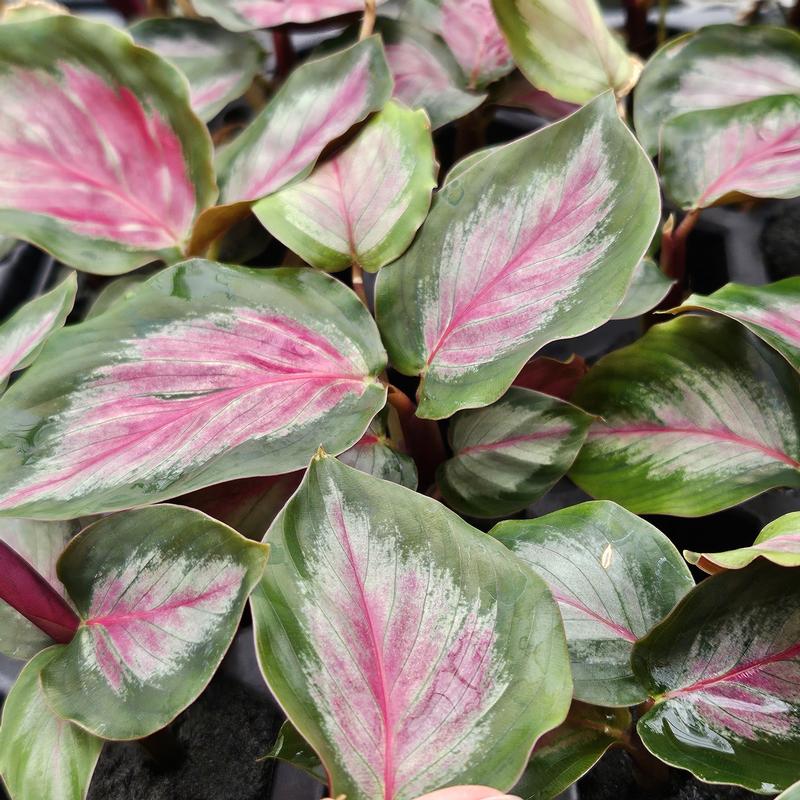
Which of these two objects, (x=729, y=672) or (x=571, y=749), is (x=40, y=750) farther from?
(x=729, y=672)

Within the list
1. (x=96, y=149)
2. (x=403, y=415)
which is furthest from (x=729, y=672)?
(x=96, y=149)

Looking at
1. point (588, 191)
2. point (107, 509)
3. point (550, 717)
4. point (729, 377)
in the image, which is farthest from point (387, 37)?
point (550, 717)

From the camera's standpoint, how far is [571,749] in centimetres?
50

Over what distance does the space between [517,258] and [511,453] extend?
0.52 ft

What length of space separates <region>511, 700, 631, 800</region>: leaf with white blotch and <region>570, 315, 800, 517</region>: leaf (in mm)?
172

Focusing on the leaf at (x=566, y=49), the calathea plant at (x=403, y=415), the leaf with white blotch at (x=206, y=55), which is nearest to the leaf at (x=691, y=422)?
the calathea plant at (x=403, y=415)

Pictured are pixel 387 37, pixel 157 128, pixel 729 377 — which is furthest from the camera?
pixel 387 37

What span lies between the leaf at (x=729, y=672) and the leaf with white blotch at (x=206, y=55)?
778mm

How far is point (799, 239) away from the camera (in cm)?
100

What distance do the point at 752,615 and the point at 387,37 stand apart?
0.74 metres

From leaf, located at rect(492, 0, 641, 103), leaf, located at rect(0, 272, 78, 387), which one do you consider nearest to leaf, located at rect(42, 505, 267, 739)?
leaf, located at rect(0, 272, 78, 387)

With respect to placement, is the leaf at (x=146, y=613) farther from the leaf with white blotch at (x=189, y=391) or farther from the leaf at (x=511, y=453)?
the leaf at (x=511, y=453)

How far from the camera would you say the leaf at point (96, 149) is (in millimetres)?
729

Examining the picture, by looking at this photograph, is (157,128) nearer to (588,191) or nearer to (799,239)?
(588,191)
